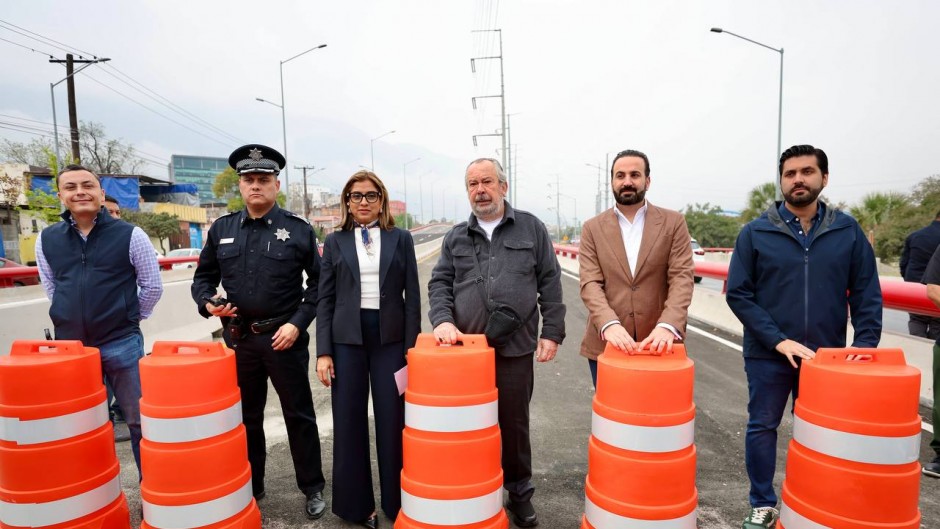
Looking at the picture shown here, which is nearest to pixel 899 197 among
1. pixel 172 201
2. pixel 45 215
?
pixel 45 215

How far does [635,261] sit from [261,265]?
92.2 inches

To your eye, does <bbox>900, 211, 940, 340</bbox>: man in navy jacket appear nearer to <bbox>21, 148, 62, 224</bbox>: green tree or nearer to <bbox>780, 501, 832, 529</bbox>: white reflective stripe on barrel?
<bbox>780, 501, 832, 529</bbox>: white reflective stripe on barrel

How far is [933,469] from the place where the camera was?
365 centimetres

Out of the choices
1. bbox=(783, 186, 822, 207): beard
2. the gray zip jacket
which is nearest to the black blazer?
the gray zip jacket

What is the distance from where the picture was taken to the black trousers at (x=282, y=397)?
3291 millimetres

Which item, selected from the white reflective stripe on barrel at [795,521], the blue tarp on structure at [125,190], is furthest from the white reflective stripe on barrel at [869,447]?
the blue tarp on structure at [125,190]

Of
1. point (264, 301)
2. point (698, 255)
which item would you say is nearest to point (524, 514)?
point (264, 301)

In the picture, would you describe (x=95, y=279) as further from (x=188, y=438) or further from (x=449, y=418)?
(x=449, y=418)

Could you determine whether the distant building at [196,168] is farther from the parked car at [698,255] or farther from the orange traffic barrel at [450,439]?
the orange traffic barrel at [450,439]

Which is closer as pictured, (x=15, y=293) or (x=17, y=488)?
(x=17, y=488)

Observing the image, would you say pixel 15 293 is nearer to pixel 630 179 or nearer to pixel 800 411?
pixel 630 179

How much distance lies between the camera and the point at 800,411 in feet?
7.89

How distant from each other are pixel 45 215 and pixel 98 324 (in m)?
24.8

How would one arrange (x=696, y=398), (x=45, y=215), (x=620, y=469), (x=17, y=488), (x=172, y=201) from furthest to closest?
(x=172, y=201)
(x=45, y=215)
(x=696, y=398)
(x=17, y=488)
(x=620, y=469)
